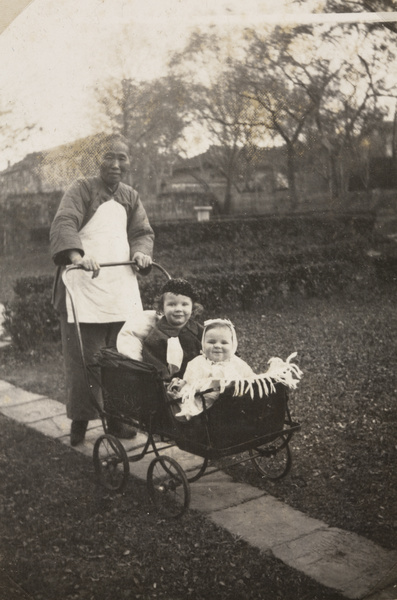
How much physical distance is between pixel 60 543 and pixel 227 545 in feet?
1.55

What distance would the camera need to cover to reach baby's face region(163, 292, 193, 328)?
6.62ft

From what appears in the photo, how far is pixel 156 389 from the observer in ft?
6.95

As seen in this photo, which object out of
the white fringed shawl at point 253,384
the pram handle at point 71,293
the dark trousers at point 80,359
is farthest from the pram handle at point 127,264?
the white fringed shawl at point 253,384

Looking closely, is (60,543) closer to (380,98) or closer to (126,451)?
→ (126,451)

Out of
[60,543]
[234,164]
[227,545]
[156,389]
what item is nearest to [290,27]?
[234,164]

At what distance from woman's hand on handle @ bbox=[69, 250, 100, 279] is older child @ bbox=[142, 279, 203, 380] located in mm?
242

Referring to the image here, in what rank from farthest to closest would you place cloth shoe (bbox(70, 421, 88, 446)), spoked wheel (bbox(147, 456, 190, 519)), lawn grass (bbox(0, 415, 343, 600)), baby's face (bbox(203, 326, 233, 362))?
1. cloth shoe (bbox(70, 421, 88, 446))
2. baby's face (bbox(203, 326, 233, 362))
3. spoked wheel (bbox(147, 456, 190, 519))
4. lawn grass (bbox(0, 415, 343, 600))

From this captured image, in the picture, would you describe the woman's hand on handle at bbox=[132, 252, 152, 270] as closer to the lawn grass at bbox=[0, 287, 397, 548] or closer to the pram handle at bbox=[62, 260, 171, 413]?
the pram handle at bbox=[62, 260, 171, 413]

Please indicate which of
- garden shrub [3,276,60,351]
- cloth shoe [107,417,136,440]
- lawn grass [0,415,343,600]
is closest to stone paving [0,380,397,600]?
lawn grass [0,415,343,600]

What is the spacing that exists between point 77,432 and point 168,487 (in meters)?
0.43

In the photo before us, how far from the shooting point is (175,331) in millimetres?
2057

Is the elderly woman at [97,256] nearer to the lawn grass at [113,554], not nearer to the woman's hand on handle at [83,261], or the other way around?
the woman's hand on handle at [83,261]

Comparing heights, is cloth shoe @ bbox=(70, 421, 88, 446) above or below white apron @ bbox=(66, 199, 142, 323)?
below

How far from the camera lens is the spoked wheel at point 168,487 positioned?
1.86 metres
